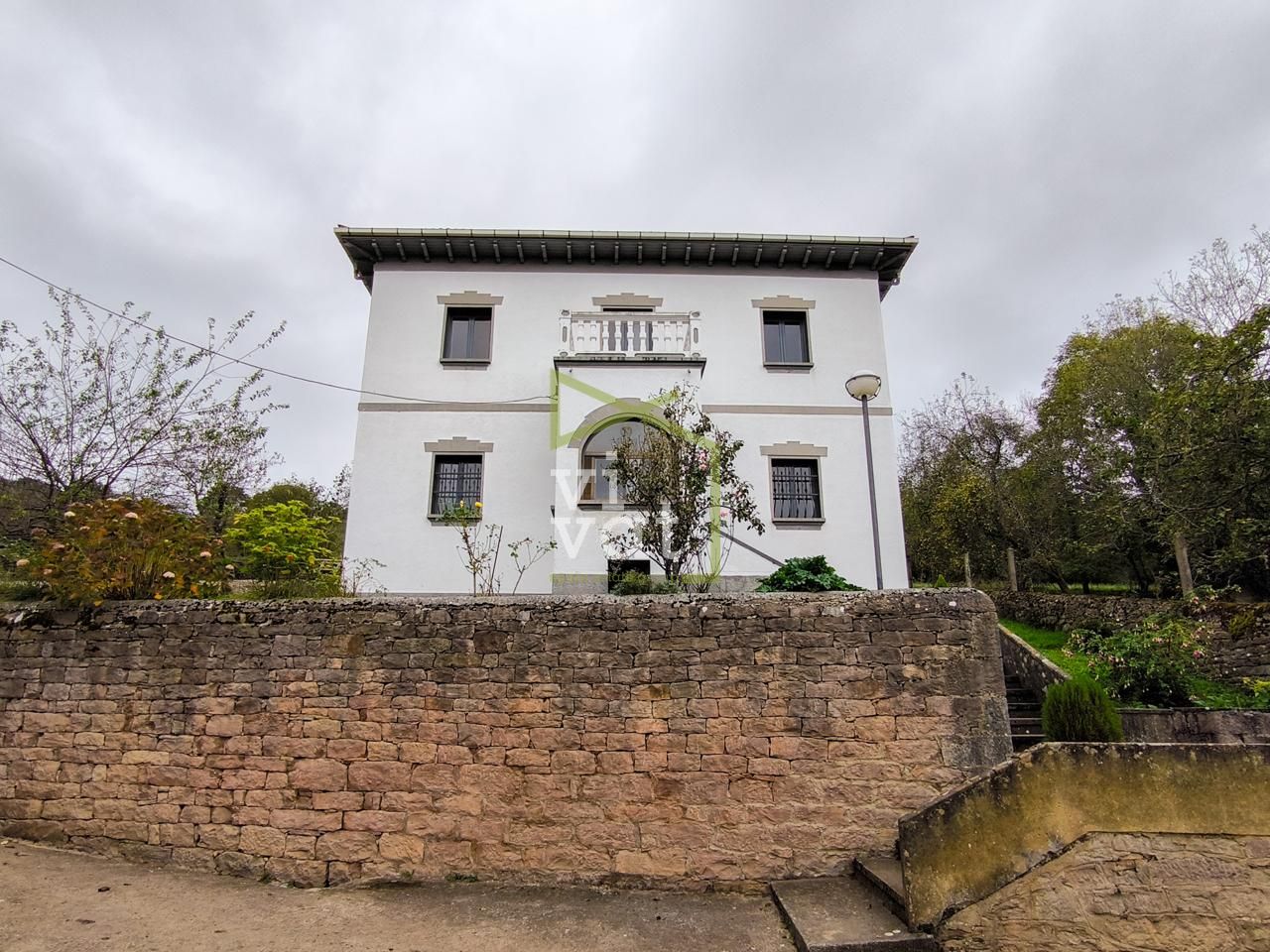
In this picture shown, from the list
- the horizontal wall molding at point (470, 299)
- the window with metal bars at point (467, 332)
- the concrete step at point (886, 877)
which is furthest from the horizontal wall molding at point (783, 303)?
the concrete step at point (886, 877)

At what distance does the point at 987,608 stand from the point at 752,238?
964 centimetres

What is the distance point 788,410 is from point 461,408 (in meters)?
6.56

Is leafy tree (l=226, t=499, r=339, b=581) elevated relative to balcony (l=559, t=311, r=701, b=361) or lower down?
lower down

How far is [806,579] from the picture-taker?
841 cm

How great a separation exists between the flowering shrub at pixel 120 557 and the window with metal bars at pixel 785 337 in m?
10.5

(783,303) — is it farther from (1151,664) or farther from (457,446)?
(1151,664)

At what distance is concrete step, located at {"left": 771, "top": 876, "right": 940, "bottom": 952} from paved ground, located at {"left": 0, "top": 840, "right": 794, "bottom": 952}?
0.21 m

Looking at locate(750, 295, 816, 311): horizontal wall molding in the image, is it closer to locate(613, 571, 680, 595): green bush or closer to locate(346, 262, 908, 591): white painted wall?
locate(346, 262, 908, 591): white painted wall

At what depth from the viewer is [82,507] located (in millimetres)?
6227

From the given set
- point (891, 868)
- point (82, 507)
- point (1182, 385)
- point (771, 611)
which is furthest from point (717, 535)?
point (82, 507)

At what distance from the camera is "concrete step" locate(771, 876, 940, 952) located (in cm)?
415

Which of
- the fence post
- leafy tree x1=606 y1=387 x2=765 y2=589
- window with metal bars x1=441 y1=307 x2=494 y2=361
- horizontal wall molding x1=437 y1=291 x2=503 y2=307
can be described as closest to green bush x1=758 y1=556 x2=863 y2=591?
leafy tree x1=606 y1=387 x2=765 y2=589

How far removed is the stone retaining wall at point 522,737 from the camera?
17.0 ft

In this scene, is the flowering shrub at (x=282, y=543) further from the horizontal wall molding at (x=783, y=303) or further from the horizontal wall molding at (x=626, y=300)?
the horizontal wall molding at (x=783, y=303)
